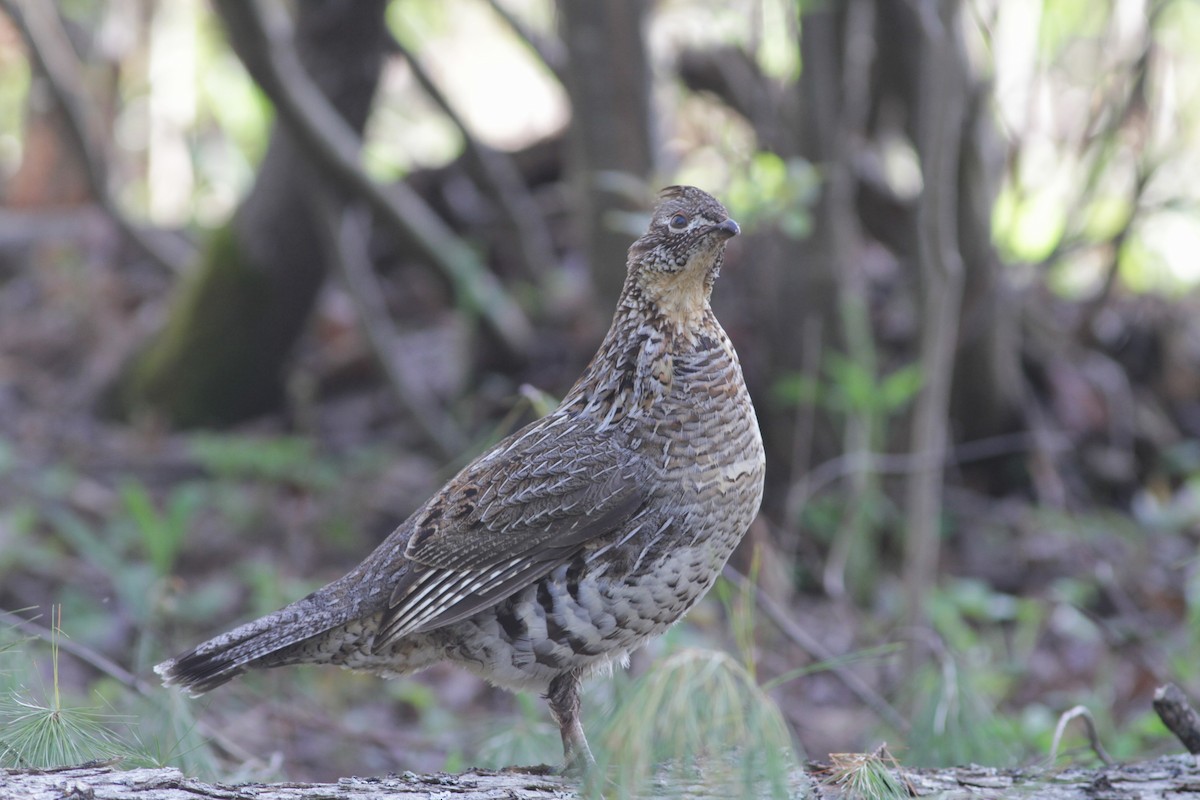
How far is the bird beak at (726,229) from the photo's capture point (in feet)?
10.6

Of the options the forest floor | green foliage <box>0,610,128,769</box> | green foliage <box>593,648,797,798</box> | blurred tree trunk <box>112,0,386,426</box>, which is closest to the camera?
green foliage <box>593,648,797,798</box>

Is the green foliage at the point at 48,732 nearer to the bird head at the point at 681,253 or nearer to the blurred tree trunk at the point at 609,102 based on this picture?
the bird head at the point at 681,253

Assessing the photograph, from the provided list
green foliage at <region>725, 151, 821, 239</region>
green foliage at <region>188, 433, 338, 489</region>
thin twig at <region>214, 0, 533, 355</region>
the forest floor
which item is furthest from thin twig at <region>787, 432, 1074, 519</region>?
green foliage at <region>188, 433, 338, 489</region>

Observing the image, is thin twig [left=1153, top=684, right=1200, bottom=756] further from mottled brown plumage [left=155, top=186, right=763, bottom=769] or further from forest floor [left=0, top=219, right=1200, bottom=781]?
mottled brown plumage [left=155, top=186, right=763, bottom=769]

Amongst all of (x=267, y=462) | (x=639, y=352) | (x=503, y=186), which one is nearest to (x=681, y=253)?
(x=639, y=352)

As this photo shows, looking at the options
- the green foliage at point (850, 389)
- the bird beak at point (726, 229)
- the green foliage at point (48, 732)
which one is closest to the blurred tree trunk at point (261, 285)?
the green foliage at point (850, 389)

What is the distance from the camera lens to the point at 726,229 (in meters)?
3.26

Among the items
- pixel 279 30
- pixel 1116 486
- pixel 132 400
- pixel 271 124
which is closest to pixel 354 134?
Answer: pixel 271 124

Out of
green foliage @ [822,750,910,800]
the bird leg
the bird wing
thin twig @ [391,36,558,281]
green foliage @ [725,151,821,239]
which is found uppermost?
thin twig @ [391,36,558,281]

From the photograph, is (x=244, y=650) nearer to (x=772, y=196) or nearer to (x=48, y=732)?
(x=48, y=732)

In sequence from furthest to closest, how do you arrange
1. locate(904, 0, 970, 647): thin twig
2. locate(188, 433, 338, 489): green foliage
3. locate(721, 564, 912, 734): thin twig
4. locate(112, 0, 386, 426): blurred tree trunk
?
1. locate(112, 0, 386, 426): blurred tree trunk
2. locate(188, 433, 338, 489): green foliage
3. locate(904, 0, 970, 647): thin twig
4. locate(721, 564, 912, 734): thin twig

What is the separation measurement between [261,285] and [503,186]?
1807mm

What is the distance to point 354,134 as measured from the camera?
7.98 m

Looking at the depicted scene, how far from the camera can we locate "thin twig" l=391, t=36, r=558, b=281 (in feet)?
26.0
